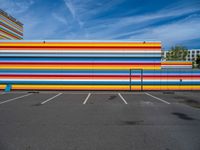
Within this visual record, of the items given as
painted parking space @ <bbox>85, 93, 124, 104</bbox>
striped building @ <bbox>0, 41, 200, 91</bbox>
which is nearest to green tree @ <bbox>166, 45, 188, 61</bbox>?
striped building @ <bbox>0, 41, 200, 91</bbox>

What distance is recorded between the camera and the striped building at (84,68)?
16.4m

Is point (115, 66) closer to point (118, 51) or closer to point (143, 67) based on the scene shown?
point (118, 51)

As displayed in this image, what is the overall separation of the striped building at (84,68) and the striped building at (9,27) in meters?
7.90

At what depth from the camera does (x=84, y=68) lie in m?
16.5

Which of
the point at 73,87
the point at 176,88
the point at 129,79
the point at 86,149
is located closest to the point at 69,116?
the point at 86,149

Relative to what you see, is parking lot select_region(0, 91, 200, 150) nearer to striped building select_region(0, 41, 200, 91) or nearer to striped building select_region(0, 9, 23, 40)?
striped building select_region(0, 41, 200, 91)

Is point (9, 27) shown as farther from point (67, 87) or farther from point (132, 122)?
point (132, 122)

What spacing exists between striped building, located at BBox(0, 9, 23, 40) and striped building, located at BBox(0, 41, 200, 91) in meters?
7.90

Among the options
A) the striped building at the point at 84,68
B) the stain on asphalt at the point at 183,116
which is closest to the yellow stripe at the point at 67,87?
the striped building at the point at 84,68

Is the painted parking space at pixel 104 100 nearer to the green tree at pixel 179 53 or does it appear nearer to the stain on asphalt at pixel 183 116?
the stain on asphalt at pixel 183 116

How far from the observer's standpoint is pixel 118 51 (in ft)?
53.8

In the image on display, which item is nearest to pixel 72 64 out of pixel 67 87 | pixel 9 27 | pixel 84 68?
pixel 84 68

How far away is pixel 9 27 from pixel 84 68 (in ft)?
55.7

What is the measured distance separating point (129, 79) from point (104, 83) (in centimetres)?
296
